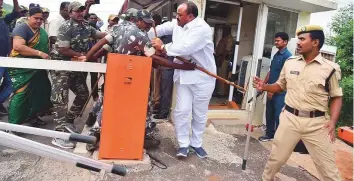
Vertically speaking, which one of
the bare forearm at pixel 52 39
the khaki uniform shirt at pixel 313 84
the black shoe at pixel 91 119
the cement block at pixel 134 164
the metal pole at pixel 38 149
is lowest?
the cement block at pixel 134 164

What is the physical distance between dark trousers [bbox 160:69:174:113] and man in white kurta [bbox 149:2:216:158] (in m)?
1.53

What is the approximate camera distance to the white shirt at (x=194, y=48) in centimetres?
359

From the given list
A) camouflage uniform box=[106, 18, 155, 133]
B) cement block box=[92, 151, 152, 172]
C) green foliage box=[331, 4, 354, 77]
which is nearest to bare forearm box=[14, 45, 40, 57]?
camouflage uniform box=[106, 18, 155, 133]

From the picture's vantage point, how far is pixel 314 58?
9.56 feet

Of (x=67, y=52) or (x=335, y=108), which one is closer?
(x=335, y=108)

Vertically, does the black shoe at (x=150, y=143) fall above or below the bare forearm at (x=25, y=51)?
below

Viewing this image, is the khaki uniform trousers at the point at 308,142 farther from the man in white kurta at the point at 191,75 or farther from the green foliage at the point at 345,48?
the green foliage at the point at 345,48

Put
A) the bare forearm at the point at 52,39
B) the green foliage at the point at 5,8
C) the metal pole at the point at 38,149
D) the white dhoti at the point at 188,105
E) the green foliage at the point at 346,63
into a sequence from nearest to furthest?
the metal pole at the point at 38,149
the white dhoti at the point at 188,105
the green foliage at the point at 5,8
the bare forearm at the point at 52,39
the green foliage at the point at 346,63

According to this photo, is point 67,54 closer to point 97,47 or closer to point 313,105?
point 97,47

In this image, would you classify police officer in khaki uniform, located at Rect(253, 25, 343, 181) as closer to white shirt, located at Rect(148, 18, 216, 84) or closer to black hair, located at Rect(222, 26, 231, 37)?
white shirt, located at Rect(148, 18, 216, 84)

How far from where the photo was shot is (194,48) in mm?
3617

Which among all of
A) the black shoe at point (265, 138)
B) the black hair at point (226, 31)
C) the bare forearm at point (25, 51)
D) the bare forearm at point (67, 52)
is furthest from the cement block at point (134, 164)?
the black hair at point (226, 31)

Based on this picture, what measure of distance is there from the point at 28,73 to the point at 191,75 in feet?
7.51

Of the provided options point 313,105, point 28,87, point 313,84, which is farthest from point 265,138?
point 28,87
